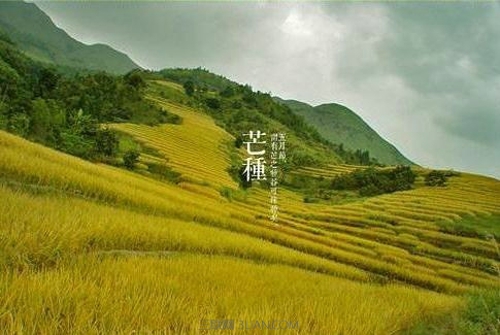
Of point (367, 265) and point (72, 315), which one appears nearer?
point (72, 315)

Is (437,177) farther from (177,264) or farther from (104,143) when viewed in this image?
(177,264)

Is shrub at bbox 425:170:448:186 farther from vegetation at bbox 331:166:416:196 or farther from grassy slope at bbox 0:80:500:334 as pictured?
grassy slope at bbox 0:80:500:334

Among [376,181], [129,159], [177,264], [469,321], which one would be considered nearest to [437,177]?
[376,181]

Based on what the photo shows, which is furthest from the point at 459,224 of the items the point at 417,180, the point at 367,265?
the point at 417,180

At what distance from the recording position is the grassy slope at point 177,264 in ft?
11.0

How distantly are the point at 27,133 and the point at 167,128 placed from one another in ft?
79.6

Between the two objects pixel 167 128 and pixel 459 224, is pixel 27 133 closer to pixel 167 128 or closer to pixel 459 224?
pixel 167 128

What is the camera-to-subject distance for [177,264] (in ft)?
21.6

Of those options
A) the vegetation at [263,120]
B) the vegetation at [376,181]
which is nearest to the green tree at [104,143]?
the vegetation at [376,181]

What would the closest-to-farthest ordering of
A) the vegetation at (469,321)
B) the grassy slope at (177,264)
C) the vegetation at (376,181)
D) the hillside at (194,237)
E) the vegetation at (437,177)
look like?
the grassy slope at (177,264)
the hillside at (194,237)
the vegetation at (469,321)
the vegetation at (437,177)
the vegetation at (376,181)

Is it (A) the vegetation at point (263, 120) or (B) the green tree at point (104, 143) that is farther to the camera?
(A) the vegetation at point (263, 120)

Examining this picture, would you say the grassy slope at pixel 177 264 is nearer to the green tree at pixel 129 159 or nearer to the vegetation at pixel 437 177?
the green tree at pixel 129 159

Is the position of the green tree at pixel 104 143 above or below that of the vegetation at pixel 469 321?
above

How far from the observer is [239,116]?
3967 inches
